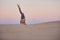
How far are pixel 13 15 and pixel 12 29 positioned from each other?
19 cm

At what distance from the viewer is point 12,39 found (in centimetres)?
147

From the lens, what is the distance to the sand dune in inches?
57.4

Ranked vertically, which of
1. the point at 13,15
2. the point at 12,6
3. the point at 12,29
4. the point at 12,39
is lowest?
the point at 12,39

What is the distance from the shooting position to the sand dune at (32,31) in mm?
1458

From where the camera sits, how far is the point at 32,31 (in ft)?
4.81

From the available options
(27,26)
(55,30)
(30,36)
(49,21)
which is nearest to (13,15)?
(27,26)

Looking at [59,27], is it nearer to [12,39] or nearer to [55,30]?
[55,30]

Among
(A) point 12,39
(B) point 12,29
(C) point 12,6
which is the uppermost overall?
(C) point 12,6

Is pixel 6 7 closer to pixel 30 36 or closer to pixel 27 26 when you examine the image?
pixel 27 26

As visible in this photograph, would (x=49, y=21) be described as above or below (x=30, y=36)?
above

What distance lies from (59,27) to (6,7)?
2.50 ft

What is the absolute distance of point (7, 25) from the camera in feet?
4.80

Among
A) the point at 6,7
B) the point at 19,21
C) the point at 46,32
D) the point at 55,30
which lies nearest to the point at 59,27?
the point at 55,30

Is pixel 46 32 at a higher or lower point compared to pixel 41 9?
lower
